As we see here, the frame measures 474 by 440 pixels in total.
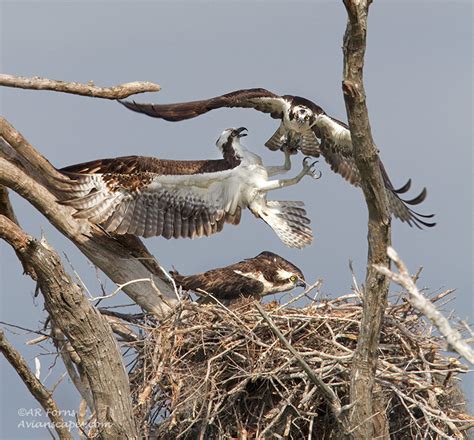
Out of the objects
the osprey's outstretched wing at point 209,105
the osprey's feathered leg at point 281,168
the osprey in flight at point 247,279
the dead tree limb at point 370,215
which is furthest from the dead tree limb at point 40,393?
the osprey's feathered leg at point 281,168

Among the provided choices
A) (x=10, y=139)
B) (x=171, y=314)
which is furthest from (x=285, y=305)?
(x=10, y=139)

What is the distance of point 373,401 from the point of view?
597 cm

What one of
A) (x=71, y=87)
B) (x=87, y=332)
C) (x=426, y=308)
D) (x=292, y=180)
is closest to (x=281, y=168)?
(x=292, y=180)

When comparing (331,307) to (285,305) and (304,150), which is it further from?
(304,150)

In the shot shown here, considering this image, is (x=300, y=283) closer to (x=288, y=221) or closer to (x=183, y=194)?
(x=288, y=221)

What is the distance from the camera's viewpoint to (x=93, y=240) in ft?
23.9

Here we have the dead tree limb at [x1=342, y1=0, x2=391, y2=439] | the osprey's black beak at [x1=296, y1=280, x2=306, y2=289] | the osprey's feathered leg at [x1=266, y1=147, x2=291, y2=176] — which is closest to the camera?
the dead tree limb at [x1=342, y1=0, x2=391, y2=439]

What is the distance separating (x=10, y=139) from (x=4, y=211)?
0.53 meters

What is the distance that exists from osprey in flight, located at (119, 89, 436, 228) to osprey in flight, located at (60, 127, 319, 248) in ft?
1.08

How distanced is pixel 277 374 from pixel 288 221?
2372 millimetres

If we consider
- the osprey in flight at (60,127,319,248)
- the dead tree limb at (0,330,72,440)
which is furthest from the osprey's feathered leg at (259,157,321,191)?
the dead tree limb at (0,330,72,440)

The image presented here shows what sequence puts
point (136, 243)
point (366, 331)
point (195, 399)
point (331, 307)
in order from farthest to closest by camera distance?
point (136, 243) → point (331, 307) → point (195, 399) → point (366, 331)

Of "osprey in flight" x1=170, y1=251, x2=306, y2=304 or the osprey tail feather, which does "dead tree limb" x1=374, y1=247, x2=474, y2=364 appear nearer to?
"osprey in flight" x1=170, y1=251, x2=306, y2=304

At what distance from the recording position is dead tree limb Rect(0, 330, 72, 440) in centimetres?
612
